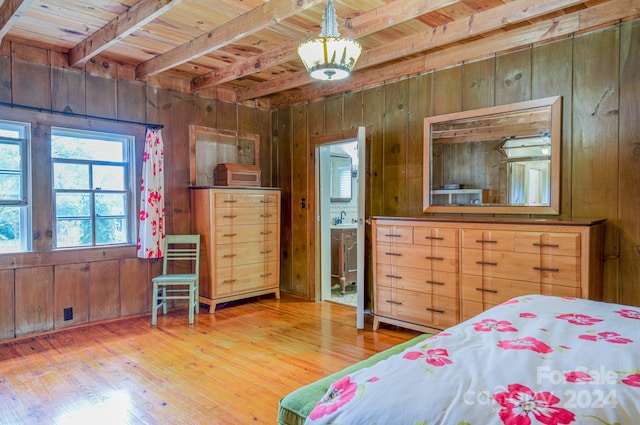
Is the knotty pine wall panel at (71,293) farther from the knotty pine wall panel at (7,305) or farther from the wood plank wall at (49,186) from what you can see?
the knotty pine wall panel at (7,305)

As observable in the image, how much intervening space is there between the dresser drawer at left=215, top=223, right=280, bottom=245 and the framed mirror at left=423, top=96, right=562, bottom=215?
1965mm

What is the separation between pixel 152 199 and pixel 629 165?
4201mm

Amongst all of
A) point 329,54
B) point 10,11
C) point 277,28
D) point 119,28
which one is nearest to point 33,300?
point 10,11

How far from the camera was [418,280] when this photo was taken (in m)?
3.49

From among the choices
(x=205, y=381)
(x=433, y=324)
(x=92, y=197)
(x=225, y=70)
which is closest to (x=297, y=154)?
(x=225, y=70)

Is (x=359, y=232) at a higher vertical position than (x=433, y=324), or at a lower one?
higher

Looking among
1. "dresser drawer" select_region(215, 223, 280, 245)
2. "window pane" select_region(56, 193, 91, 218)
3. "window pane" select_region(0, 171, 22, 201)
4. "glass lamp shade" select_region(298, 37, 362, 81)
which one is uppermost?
"glass lamp shade" select_region(298, 37, 362, 81)

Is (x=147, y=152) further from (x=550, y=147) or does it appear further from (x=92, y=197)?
(x=550, y=147)

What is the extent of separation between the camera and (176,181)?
459 centimetres

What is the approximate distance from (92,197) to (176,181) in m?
0.88

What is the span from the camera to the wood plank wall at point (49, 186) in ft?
11.6

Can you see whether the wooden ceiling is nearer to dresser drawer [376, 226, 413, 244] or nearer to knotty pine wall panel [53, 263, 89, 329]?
dresser drawer [376, 226, 413, 244]

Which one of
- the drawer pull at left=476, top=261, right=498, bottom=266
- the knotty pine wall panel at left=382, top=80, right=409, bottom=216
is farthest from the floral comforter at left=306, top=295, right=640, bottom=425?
the knotty pine wall panel at left=382, top=80, right=409, bottom=216

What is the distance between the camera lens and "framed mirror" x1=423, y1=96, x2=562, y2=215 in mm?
3180
